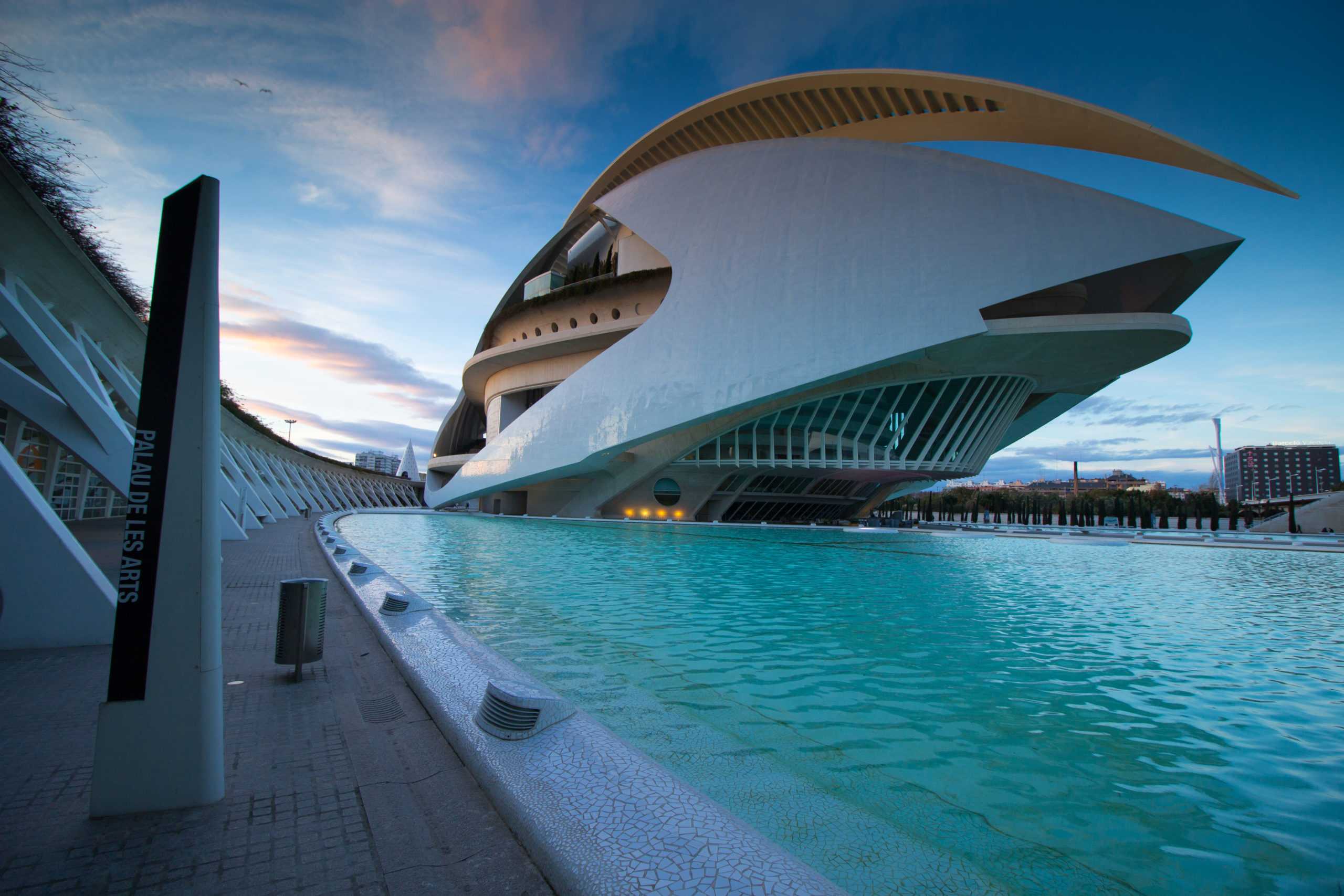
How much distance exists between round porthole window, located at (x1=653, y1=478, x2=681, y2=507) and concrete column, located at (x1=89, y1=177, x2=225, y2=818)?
21.1 meters

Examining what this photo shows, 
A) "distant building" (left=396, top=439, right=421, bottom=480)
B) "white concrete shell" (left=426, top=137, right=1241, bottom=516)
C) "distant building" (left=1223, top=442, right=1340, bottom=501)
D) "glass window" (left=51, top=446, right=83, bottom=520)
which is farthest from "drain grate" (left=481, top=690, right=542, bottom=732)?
"distant building" (left=1223, top=442, right=1340, bottom=501)

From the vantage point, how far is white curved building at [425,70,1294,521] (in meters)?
16.4

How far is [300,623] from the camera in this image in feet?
8.71

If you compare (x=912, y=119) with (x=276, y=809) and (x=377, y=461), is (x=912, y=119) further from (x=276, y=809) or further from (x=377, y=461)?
(x=377, y=461)

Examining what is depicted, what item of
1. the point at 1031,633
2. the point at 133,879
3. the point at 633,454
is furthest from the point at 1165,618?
the point at 633,454

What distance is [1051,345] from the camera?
54.7ft

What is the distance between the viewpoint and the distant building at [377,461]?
129875 millimetres

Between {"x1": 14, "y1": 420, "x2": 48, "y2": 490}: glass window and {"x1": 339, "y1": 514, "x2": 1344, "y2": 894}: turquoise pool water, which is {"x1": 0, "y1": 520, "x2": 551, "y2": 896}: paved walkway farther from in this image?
{"x1": 14, "y1": 420, "x2": 48, "y2": 490}: glass window

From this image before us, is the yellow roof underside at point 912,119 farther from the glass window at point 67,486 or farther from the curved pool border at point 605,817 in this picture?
the glass window at point 67,486

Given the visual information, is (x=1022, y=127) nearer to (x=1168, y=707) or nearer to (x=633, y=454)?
(x=633, y=454)

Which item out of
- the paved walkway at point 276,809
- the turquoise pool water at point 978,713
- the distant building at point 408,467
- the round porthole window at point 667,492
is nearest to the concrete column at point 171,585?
the paved walkway at point 276,809

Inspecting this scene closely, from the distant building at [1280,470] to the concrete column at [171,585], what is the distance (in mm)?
112341


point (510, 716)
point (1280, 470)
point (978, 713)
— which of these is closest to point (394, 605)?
point (510, 716)

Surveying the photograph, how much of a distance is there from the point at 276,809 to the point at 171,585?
0.68m
